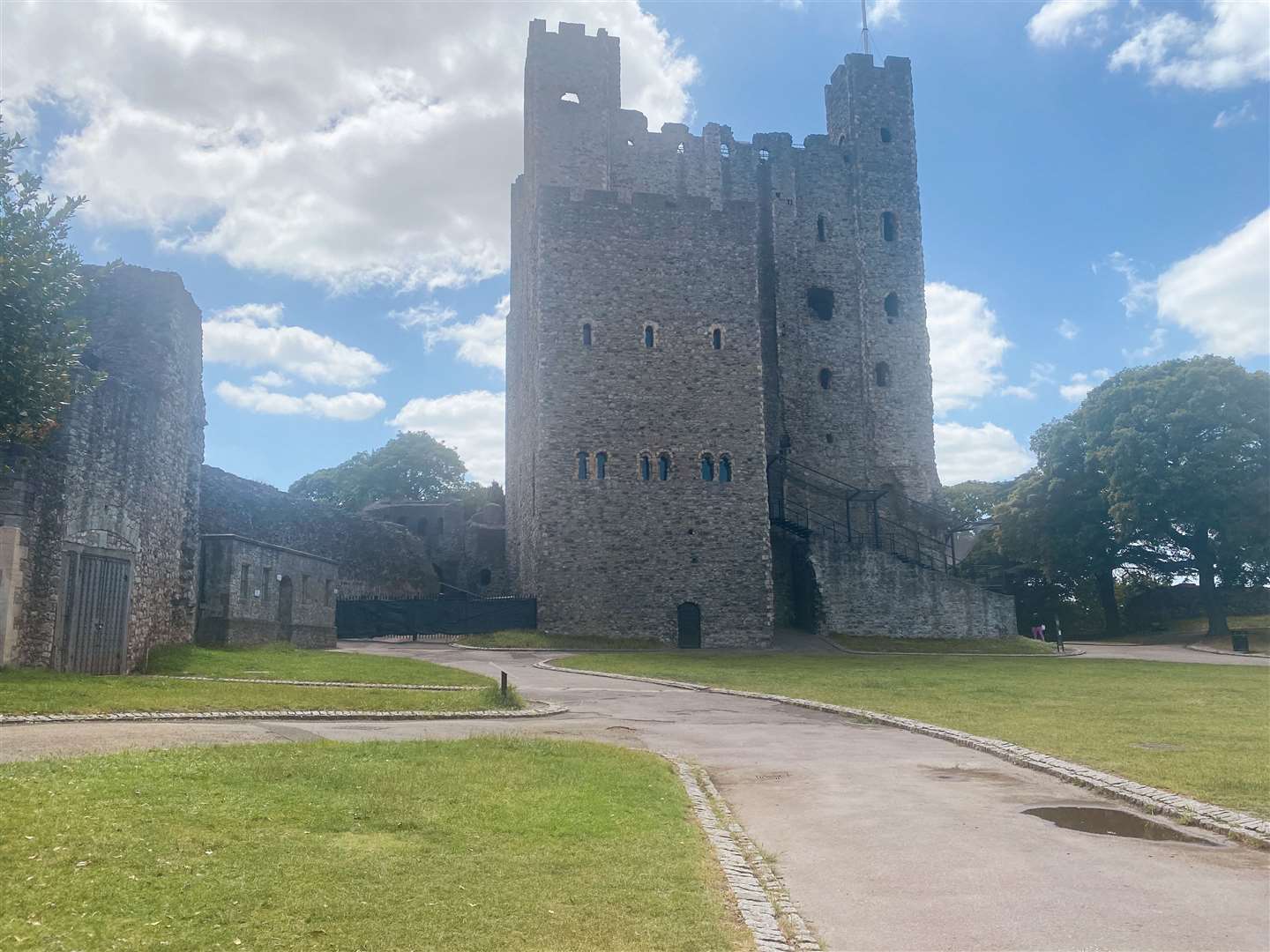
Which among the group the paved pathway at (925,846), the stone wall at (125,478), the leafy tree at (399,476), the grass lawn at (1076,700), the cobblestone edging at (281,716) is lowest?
the paved pathway at (925,846)

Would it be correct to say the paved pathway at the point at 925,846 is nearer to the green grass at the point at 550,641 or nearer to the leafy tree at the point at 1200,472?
the green grass at the point at 550,641

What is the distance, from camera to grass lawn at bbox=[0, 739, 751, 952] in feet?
14.7

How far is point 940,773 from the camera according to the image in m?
9.86

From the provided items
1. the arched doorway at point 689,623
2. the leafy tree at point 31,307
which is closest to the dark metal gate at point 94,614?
the leafy tree at point 31,307

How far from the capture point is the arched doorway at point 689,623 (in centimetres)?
3300

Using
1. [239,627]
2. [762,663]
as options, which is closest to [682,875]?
[239,627]

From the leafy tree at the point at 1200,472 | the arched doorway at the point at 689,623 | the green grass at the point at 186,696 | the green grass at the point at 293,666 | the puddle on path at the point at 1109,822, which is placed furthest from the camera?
the leafy tree at the point at 1200,472

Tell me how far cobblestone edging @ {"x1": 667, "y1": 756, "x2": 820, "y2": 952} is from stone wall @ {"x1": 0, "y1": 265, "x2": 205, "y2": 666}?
1020 centimetres

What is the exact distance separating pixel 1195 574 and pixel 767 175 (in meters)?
24.9

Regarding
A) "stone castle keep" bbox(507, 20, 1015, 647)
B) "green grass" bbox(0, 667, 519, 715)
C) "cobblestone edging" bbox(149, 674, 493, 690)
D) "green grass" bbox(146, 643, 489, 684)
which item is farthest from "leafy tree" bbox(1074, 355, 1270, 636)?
"green grass" bbox(0, 667, 519, 715)

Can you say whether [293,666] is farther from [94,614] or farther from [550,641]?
[550,641]

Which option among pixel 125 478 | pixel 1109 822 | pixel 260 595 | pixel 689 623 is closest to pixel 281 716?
pixel 125 478

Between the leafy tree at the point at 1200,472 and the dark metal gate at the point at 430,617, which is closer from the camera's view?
the dark metal gate at the point at 430,617

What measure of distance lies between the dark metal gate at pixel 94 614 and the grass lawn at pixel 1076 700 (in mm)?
10313
